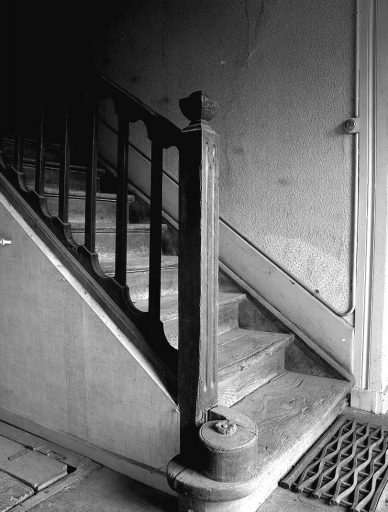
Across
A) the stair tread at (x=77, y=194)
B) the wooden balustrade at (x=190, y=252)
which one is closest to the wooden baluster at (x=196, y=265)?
the wooden balustrade at (x=190, y=252)

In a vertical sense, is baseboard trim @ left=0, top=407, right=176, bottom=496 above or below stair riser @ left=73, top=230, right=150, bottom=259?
below

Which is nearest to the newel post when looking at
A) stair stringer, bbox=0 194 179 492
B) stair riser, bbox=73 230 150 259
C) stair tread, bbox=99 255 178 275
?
stair stringer, bbox=0 194 179 492

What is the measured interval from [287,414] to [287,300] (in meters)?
0.75

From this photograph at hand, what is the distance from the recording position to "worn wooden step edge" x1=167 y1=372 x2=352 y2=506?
1.36 m

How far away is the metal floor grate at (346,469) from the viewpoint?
5.00 feet

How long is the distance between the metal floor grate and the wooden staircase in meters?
0.05

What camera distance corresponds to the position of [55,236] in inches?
74.0

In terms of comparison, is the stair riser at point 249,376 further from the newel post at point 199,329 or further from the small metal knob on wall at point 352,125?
the small metal knob on wall at point 352,125

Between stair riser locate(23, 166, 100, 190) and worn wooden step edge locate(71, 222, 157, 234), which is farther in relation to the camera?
stair riser locate(23, 166, 100, 190)

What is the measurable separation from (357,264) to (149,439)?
4.44ft

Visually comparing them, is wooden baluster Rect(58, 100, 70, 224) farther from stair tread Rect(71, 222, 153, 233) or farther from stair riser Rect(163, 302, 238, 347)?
stair riser Rect(163, 302, 238, 347)

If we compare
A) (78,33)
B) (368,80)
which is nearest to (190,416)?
(368,80)

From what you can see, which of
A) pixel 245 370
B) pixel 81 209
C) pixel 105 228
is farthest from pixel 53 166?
pixel 245 370

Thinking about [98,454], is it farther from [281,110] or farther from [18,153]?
[281,110]
